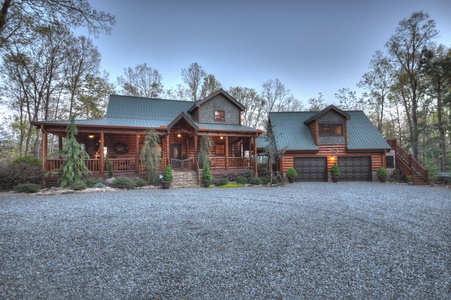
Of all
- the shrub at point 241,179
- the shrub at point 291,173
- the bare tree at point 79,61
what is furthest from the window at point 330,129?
the bare tree at point 79,61

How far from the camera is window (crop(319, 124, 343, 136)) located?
1636 centimetres

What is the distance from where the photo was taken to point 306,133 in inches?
680

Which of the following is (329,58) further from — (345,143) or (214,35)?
(214,35)

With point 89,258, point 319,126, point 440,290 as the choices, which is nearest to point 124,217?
point 89,258

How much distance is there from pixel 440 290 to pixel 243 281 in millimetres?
2364

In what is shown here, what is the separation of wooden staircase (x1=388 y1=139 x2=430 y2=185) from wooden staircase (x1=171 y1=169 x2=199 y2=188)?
14871mm

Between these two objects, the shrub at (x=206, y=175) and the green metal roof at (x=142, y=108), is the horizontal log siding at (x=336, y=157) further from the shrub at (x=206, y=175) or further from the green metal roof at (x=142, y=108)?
the green metal roof at (x=142, y=108)

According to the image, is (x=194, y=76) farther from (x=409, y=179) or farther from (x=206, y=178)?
(x=409, y=179)

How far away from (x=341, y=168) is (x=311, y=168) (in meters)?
2.37

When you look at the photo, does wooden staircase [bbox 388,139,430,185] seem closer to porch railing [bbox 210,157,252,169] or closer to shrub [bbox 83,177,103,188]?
porch railing [bbox 210,157,252,169]

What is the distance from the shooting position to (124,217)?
5.37 meters

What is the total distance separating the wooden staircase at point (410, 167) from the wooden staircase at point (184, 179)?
14.9 m

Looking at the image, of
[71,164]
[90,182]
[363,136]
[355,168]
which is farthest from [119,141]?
[363,136]

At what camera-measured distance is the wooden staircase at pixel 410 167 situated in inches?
543
